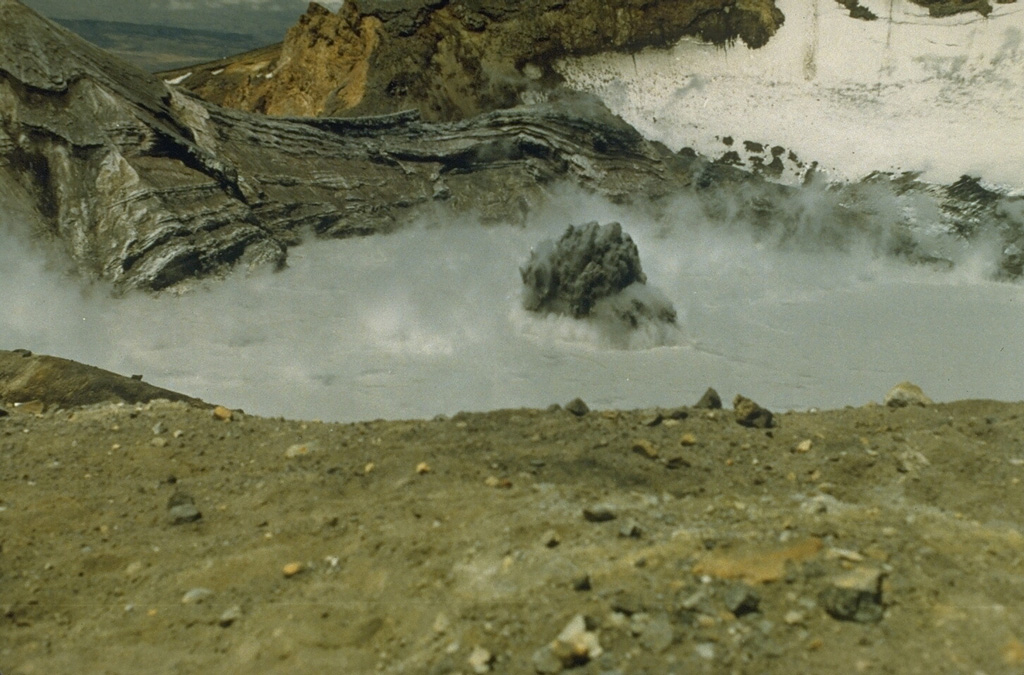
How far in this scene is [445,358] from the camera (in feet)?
27.0

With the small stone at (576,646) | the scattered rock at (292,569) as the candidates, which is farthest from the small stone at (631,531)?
the scattered rock at (292,569)

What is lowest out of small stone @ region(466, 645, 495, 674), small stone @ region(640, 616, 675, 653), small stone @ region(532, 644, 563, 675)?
small stone @ region(466, 645, 495, 674)

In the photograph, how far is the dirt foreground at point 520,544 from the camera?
2664 mm

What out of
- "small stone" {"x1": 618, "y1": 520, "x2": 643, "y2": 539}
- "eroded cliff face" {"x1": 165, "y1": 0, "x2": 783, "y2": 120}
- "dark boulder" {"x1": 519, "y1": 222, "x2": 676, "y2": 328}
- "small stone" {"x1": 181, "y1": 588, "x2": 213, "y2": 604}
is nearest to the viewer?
"small stone" {"x1": 181, "y1": 588, "x2": 213, "y2": 604}

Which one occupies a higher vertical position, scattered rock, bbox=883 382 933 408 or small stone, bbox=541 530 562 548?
small stone, bbox=541 530 562 548

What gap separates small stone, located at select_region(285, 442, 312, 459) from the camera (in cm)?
437

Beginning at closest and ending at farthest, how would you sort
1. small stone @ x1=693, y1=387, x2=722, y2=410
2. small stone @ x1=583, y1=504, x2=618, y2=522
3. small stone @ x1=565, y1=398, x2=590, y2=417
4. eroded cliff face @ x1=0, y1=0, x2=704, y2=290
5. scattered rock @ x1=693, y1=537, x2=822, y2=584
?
scattered rock @ x1=693, y1=537, x2=822, y2=584, small stone @ x1=583, y1=504, x2=618, y2=522, small stone @ x1=565, y1=398, x2=590, y2=417, small stone @ x1=693, y1=387, x2=722, y2=410, eroded cliff face @ x1=0, y1=0, x2=704, y2=290

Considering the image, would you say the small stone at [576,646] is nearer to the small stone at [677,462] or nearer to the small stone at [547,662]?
the small stone at [547,662]

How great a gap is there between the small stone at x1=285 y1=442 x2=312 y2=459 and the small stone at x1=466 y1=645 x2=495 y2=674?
1929 mm

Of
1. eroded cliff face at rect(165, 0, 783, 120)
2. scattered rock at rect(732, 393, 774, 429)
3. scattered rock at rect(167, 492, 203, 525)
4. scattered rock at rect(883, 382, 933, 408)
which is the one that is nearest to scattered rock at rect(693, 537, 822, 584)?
scattered rock at rect(732, 393, 774, 429)

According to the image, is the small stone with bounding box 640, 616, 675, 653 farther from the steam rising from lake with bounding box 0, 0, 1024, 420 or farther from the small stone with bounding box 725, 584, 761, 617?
the steam rising from lake with bounding box 0, 0, 1024, 420

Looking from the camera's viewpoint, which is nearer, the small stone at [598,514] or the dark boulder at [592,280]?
the small stone at [598,514]

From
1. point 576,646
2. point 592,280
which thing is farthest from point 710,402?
point 592,280

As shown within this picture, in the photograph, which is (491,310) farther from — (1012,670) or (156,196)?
(1012,670)
